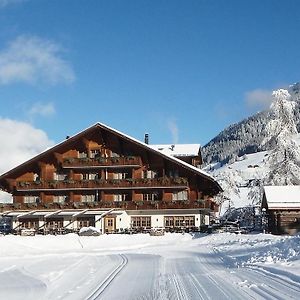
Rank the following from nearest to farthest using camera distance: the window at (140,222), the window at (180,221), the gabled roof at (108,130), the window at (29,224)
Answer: the gabled roof at (108,130) → the window at (180,221) → the window at (140,222) → the window at (29,224)

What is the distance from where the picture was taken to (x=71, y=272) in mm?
17516

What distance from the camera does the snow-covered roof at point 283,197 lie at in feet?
142

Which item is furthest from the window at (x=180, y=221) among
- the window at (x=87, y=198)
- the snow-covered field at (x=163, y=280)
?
the snow-covered field at (x=163, y=280)

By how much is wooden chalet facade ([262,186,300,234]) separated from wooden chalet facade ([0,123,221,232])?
7815 millimetres

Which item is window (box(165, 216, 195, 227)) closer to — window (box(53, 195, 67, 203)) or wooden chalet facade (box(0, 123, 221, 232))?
wooden chalet facade (box(0, 123, 221, 232))

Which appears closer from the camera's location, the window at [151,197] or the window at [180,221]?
the window at [180,221]

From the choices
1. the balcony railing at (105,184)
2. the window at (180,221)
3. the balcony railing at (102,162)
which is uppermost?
the balcony railing at (102,162)

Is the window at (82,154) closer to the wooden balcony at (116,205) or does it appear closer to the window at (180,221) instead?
the wooden balcony at (116,205)

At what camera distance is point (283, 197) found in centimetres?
4388

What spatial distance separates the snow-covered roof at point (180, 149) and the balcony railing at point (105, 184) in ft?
24.2

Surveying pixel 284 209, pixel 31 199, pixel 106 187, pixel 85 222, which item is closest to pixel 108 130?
pixel 106 187

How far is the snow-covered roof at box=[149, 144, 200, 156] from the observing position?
2288 inches

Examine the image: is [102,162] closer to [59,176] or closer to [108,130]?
[108,130]

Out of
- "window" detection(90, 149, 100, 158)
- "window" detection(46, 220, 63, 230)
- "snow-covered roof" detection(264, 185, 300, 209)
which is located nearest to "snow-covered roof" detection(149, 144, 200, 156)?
"window" detection(90, 149, 100, 158)
